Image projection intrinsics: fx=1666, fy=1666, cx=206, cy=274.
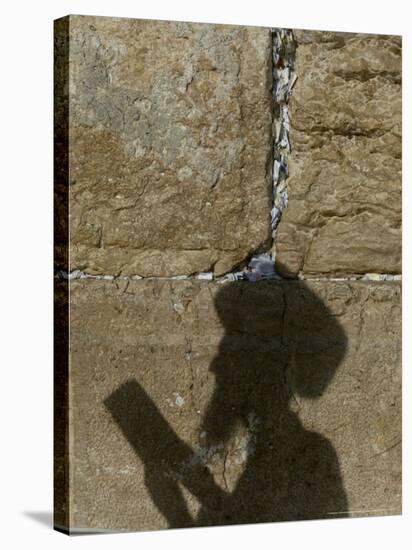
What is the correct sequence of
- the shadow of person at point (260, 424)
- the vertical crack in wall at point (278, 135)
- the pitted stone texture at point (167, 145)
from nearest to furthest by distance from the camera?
the pitted stone texture at point (167, 145) < the shadow of person at point (260, 424) < the vertical crack in wall at point (278, 135)

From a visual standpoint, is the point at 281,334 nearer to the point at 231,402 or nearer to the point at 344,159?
the point at 231,402

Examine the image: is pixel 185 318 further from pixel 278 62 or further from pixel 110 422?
pixel 278 62

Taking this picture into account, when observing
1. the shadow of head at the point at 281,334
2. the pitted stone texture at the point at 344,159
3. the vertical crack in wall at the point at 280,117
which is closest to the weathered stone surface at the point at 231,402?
the shadow of head at the point at 281,334

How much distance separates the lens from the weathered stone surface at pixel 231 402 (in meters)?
5.46

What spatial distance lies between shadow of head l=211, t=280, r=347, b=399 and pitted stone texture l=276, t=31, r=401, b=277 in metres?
0.11

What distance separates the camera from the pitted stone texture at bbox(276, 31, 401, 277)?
5789mm

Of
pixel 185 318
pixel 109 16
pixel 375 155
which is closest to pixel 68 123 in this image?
pixel 109 16

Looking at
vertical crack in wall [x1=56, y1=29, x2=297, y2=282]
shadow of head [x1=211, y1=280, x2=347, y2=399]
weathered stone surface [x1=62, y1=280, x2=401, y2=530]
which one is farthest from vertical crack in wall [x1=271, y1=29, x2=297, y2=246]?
weathered stone surface [x1=62, y1=280, x2=401, y2=530]

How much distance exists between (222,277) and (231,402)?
43 centimetres

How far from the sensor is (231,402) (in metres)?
5.66

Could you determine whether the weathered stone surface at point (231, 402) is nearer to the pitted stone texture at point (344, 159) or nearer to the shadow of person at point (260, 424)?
the shadow of person at point (260, 424)

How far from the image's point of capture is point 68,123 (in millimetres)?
5398

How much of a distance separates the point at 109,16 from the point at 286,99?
2.31 ft

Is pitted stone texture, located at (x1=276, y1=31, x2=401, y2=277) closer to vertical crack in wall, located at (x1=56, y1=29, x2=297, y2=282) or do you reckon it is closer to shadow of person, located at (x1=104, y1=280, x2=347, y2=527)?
vertical crack in wall, located at (x1=56, y1=29, x2=297, y2=282)
